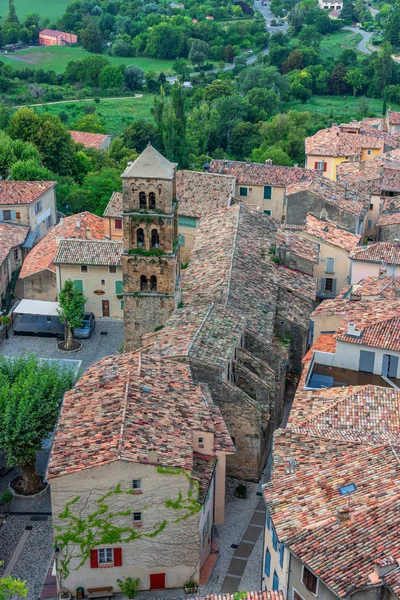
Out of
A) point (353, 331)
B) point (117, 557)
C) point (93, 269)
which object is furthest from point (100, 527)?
point (93, 269)

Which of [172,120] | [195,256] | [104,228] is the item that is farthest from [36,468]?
[172,120]

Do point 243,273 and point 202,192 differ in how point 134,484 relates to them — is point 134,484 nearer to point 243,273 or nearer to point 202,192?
point 243,273

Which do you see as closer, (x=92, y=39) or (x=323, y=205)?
(x=323, y=205)

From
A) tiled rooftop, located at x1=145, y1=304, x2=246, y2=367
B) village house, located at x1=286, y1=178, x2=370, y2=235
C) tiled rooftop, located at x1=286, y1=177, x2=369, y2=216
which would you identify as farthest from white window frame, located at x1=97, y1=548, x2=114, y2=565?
tiled rooftop, located at x1=286, y1=177, x2=369, y2=216

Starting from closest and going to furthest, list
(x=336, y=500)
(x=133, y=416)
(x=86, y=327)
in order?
(x=336, y=500), (x=133, y=416), (x=86, y=327)

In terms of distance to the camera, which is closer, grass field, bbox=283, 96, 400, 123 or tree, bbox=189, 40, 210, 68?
grass field, bbox=283, 96, 400, 123

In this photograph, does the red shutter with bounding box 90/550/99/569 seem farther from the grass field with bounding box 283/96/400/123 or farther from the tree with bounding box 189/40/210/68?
the tree with bounding box 189/40/210/68
